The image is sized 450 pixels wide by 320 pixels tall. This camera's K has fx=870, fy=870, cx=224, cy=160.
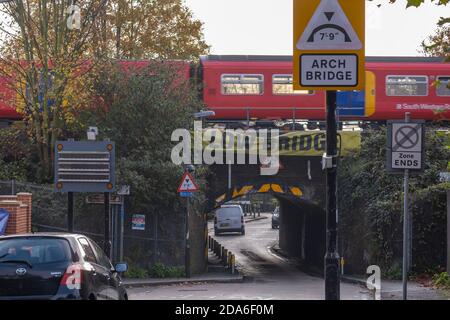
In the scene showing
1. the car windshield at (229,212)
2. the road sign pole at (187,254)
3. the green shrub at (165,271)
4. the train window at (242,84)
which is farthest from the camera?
the car windshield at (229,212)

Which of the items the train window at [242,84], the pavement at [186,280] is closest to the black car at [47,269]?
the pavement at [186,280]

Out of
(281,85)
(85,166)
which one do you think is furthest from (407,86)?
(85,166)

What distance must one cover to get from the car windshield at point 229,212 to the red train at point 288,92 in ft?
88.1

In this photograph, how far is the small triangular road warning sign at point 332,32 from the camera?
998cm

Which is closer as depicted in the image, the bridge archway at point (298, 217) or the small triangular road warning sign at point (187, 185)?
the small triangular road warning sign at point (187, 185)

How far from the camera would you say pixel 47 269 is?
1112cm

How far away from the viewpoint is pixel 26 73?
30531 millimetres

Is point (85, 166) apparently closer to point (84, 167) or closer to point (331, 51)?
point (84, 167)

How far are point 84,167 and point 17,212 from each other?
2.26 meters

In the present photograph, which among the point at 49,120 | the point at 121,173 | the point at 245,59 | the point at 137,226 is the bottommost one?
the point at 137,226

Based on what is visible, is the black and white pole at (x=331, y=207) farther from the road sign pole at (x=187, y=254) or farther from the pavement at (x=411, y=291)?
the road sign pole at (x=187, y=254)
